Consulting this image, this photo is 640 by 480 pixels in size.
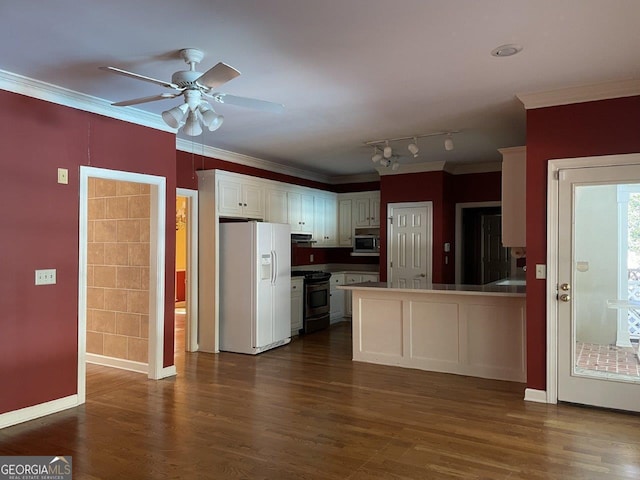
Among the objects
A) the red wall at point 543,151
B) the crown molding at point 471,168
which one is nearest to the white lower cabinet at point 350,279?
the crown molding at point 471,168

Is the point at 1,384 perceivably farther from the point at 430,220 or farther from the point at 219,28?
the point at 430,220

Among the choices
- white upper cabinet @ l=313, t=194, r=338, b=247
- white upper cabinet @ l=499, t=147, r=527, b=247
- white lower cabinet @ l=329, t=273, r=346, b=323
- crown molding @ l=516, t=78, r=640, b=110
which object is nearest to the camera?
crown molding @ l=516, t=78, r=640, b=110

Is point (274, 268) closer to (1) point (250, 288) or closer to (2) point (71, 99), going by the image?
(1) point (250, 288)

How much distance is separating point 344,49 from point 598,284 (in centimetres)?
276

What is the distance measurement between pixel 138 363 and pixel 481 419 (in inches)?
134

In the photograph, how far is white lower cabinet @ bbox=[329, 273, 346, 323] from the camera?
8078mm

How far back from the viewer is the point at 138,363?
5074 mm

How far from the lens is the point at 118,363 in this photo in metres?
5.23

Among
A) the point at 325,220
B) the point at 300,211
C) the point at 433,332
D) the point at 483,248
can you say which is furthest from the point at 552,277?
the point at 325,220

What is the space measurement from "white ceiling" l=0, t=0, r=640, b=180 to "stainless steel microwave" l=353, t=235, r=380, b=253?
3.74 m

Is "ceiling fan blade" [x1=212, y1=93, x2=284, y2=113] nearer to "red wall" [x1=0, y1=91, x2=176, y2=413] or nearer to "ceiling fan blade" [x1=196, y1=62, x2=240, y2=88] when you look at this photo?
"ceiling fan blade" [x1=196, y1=62, x2=240, y2=88]

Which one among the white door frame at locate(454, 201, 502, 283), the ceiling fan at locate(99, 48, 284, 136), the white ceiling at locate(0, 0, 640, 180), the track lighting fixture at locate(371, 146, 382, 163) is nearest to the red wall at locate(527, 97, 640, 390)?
the white ceiling at locate(0, 0, 640, 180)
